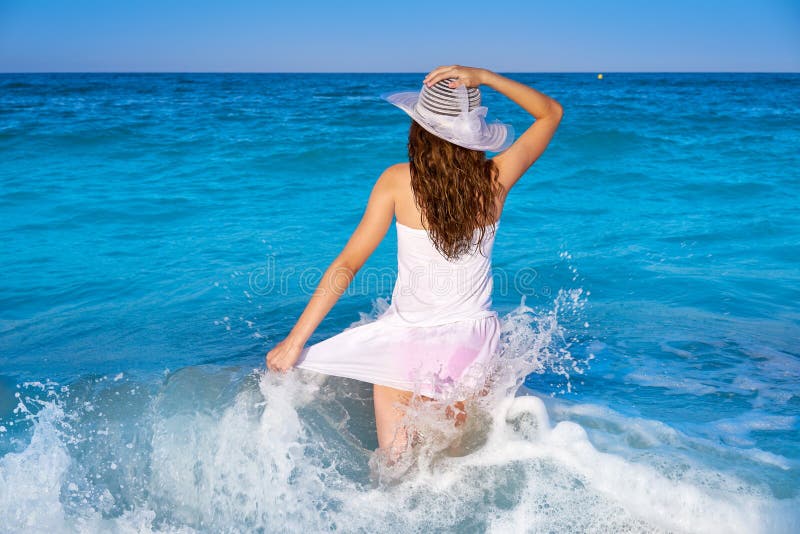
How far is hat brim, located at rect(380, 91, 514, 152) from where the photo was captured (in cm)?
239

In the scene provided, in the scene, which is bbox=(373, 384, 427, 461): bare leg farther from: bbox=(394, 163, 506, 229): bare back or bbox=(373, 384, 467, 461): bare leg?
bbox=(394, 163, 506, 229): bare back

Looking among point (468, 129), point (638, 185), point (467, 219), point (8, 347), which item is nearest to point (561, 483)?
point (467, 219)

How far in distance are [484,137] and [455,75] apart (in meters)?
0.26

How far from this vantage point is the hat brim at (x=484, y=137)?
7.84 ft

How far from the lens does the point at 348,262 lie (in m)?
2.64

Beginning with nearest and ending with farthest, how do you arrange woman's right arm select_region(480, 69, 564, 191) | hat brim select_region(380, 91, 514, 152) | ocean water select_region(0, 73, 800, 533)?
hat brim select_region(380, 91, 514, 152) → ocean water select_region(0, 73, 800, 533) → woman's right arm select_region(480, 69, 564, 191)

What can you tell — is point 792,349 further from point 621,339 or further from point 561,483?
point 561,483

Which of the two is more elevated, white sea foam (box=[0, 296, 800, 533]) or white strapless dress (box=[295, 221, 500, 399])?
white strapless dress (box=[295, 221, 500, 399])

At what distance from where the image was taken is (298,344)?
264 cm

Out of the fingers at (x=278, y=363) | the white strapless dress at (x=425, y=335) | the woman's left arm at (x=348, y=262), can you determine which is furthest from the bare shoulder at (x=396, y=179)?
the fingers at (x=278, y=363)

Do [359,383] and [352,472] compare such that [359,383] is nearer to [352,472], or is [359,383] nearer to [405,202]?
[352,472]

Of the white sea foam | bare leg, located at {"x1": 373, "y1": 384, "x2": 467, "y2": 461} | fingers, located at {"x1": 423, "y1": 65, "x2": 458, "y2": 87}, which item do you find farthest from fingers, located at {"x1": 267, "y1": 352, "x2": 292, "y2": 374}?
fingers, located at {"x1": 423, "y1": 65, "x2": 458, "y2": 87}

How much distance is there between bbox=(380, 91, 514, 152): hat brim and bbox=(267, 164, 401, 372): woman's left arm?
0.75 ft

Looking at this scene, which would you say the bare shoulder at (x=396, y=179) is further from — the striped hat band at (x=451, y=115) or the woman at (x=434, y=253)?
the striped hat band at (x=451, y=115)
